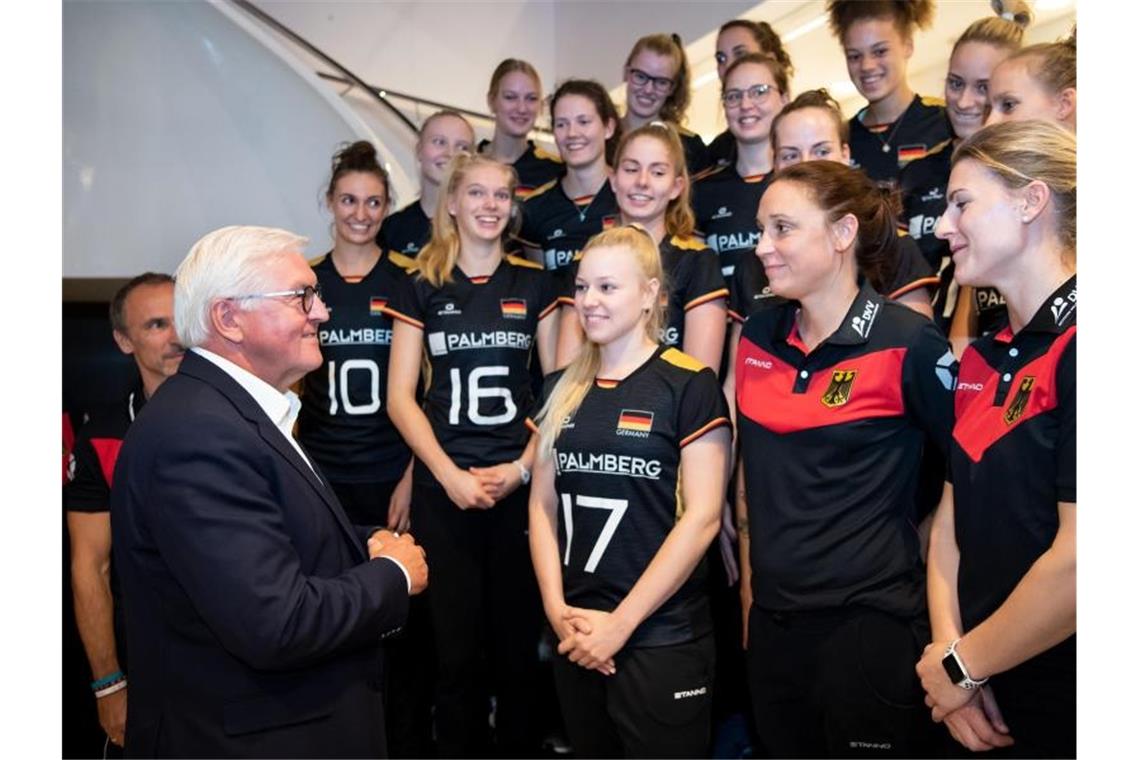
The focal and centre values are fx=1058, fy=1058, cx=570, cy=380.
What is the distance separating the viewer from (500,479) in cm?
322

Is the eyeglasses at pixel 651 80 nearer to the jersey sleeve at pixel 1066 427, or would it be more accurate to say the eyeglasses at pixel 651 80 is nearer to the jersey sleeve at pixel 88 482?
the jersey sleeve at pixel 88 482

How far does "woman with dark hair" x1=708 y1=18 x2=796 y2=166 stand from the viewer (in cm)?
390

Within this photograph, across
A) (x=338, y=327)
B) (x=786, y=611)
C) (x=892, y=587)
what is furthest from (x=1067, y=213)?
(x=338, y=327)

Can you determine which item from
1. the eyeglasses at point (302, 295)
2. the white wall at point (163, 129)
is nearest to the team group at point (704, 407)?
the eyeglasses at point (302, 295)

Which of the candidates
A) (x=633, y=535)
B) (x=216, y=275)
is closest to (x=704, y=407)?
(x=633, y=535)

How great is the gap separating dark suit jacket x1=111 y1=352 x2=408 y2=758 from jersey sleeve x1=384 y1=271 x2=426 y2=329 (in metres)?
1.51

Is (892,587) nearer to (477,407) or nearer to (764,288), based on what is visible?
(764,288)

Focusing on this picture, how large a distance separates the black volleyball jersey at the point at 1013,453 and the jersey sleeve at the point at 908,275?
2.77 ft

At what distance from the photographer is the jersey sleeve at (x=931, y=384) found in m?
2.23

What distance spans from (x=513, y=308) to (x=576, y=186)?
0.62 meters

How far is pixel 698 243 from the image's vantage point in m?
3.26

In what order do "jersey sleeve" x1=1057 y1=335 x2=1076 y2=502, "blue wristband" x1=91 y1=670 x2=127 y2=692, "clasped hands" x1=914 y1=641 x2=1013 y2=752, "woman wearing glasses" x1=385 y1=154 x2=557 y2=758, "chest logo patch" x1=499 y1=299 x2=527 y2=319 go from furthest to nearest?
"chest logo patch" x1=499 y1=299 x2=527 y2=319
"woman wearing glasses" x1=385 y1=154 x2=557 y2=758
"blue wristband" x1=91 y1=670 x2=127 y2=692
"clasped hands" x1=914 y1=641 x2=1013 y2=752
"jersey sleeve" x1=1057 y1=335 x2=1076 y2=502

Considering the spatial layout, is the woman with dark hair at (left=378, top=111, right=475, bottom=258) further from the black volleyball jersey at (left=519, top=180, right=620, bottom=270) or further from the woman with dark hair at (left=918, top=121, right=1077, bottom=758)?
the woman with dark hair at (left=918, top=121, right=1077, bottom=758)

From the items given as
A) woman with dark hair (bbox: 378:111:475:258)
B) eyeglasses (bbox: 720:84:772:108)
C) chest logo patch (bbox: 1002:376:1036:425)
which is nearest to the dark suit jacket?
chest logo patch (bbox: 1002:376:1036:425)
